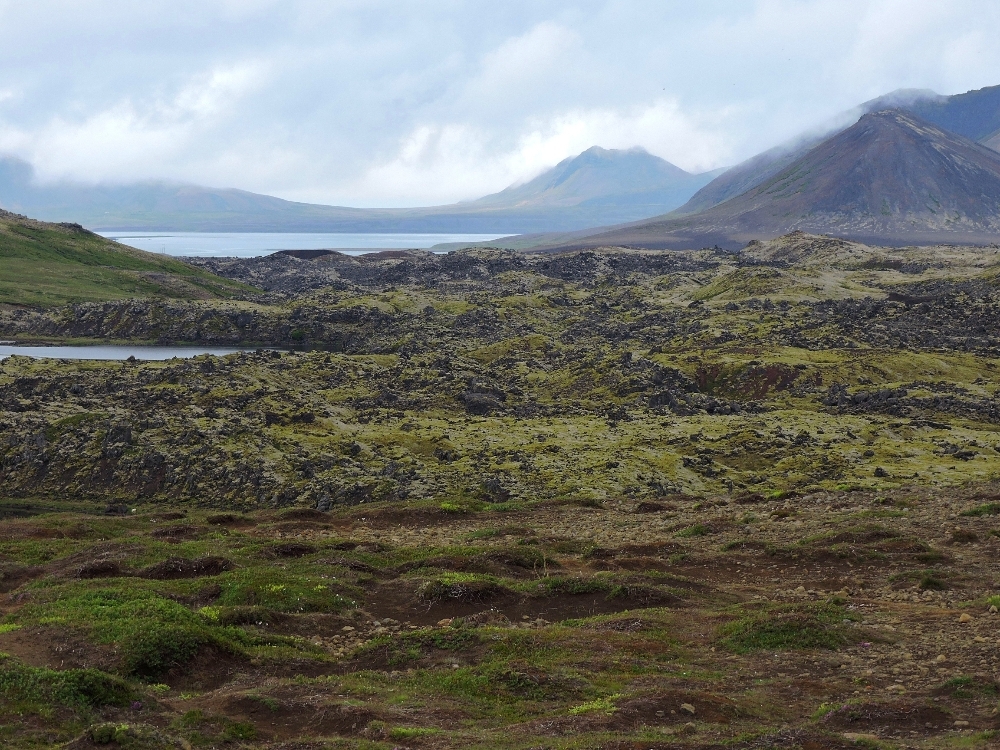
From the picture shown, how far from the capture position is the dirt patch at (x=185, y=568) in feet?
115

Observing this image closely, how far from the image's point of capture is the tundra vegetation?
68.0 ft

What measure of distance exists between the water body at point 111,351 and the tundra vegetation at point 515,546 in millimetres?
37139

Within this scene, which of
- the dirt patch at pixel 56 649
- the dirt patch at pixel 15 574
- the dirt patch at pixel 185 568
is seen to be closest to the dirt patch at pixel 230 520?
the dirt patch at pixel 15 574

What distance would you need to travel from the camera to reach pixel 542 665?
959 inches

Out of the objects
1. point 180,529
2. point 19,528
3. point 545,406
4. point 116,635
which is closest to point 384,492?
point 180,529

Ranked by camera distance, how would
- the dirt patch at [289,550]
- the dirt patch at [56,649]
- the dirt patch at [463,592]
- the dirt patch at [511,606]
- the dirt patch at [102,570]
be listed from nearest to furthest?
the dirt patch at [56,649], the dirt patch at [511,606], the dirt patch at [463,592], the dirt patch at [102,570], the dirt patch at [289,550]

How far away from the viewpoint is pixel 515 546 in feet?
128

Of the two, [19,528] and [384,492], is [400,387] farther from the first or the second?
[19,528]

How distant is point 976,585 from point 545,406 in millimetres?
54912

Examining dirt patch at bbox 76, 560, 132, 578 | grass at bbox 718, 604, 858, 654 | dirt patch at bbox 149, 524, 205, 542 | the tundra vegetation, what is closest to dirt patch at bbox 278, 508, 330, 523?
the tundra vegetation

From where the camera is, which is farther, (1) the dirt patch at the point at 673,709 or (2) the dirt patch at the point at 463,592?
(2) the dirt patch at the point at 463,592

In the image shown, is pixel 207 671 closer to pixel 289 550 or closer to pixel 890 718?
pixel 289 550

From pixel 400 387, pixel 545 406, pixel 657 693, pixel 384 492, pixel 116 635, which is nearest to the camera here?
pixel 657 693

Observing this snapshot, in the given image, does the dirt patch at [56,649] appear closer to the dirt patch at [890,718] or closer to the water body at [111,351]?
the dirt patch at [890,718]
